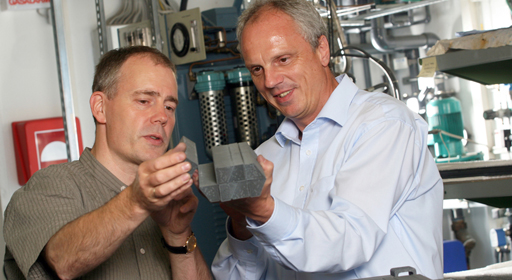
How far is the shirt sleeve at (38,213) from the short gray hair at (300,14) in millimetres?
617

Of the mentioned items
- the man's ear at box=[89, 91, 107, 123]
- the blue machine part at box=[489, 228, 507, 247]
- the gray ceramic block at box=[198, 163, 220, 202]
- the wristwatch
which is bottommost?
the blue machine part at box=[489, 228, 507, 247]

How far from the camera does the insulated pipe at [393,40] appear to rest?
429cm

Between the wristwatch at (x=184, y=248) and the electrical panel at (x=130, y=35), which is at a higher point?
the electrical panel at (x=130, y=35)

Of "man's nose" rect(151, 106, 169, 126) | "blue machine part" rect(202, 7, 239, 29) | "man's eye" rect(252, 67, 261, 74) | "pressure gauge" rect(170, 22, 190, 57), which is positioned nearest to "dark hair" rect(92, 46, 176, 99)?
"man's nose" rect(151, 106, 169, 126)

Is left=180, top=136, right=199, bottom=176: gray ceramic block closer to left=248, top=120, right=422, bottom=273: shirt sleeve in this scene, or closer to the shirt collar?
left=248, top=120, right=422, bottom=273: shirt sleeve

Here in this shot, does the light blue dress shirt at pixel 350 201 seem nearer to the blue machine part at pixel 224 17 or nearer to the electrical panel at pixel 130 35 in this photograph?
the blue machine part at pixel 224 17

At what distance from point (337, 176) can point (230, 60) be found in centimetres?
185

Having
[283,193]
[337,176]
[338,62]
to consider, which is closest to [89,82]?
[338,62]

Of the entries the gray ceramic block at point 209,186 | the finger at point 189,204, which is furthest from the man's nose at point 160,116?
the gray ceramic block at point 209,186

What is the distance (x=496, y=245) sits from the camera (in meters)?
3.70

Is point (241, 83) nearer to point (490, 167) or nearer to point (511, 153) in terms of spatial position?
point (490, 167)

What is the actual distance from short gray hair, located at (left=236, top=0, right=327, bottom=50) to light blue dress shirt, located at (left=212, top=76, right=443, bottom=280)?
160mm

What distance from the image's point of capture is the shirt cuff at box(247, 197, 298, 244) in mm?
833

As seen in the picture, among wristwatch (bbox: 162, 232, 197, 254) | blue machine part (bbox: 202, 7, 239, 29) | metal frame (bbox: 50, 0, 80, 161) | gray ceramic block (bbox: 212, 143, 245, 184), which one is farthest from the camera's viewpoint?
A: blue machine part (bbox: 202, 7, 239, 29)
